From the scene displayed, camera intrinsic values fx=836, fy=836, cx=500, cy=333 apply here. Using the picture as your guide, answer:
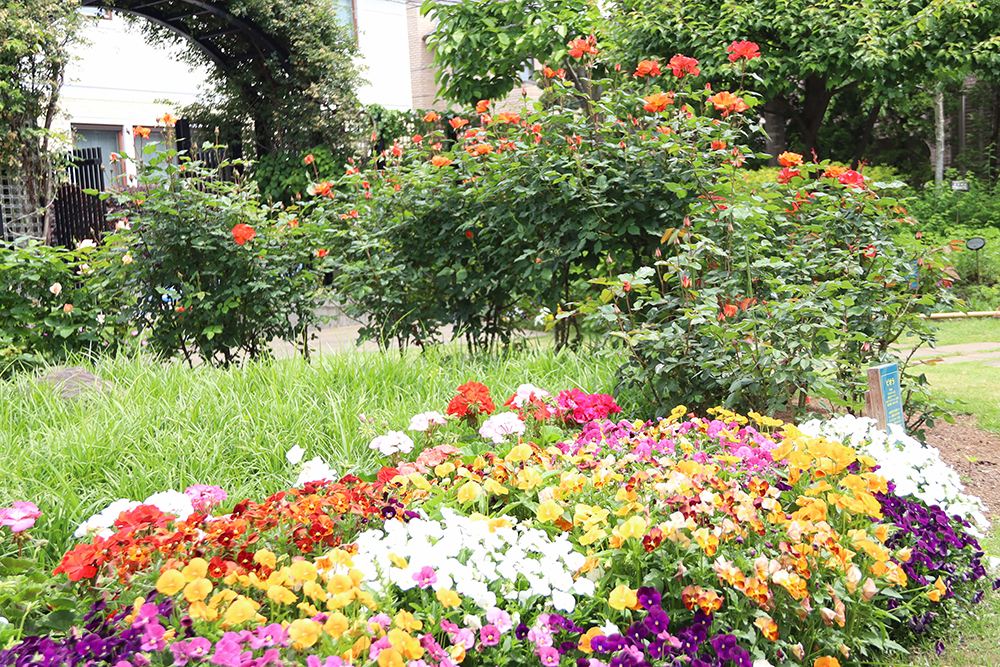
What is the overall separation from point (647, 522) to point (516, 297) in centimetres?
290

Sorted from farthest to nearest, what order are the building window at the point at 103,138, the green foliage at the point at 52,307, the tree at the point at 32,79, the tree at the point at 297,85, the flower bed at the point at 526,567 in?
the building window at the point at 103,138
the tree at the point at 297,85
the tree at the point at 32,79
the green foliage at the point at 52,307
the flower bed at the point at 526,567

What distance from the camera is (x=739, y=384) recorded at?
3.05 m

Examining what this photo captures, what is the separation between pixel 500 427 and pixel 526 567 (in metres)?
0.89

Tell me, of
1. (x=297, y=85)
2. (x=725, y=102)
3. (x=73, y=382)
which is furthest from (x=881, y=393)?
(x=297, y=85)

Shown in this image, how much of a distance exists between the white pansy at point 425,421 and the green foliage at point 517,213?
0.92 metres

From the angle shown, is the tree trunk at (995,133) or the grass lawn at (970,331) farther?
the tree trunk at (995,133)

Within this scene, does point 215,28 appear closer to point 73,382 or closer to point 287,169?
point 287,169

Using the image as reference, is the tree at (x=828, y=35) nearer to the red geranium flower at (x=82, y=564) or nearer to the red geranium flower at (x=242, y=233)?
the red geranium flower at (x=242, y=233)

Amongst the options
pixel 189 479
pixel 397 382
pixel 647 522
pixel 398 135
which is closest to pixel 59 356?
pixel 397 382

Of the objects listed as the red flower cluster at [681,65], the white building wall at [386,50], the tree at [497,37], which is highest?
the white building wall at [386,50]

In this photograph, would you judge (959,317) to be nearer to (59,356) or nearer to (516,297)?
(516,297)

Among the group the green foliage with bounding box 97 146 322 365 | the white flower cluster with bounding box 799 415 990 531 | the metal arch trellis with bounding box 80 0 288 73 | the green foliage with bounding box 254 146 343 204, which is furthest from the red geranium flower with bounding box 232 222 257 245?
the green foliage with bounding box 254 146 343 204

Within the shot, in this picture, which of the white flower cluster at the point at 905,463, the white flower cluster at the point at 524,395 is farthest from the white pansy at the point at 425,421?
the white flower cluster at the point at 905,463

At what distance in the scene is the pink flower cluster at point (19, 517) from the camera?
1.95m
